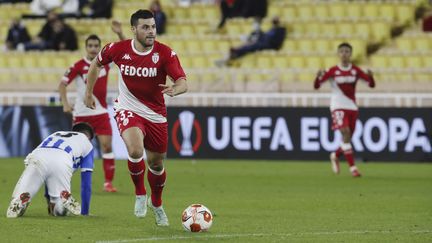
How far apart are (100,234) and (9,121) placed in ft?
45.7

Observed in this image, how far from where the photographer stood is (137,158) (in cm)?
1199

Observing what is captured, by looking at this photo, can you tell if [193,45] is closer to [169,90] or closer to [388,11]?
[388,11]

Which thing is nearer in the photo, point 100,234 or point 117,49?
point 100,234

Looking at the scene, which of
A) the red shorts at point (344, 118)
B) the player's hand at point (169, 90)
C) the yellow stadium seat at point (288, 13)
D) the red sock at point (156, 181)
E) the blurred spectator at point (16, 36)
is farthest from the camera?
the blurred spectator at point (16, 36)

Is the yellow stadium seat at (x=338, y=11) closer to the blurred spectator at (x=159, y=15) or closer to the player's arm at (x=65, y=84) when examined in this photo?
the blurred spectator at (x=159, y=15)

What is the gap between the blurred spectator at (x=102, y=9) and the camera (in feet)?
99.7

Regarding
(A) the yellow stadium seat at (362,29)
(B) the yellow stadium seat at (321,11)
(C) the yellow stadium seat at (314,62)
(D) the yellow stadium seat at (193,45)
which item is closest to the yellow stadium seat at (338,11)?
(B) the yellow stadium seat at (321,11)

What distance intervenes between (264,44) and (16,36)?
20.3 feet

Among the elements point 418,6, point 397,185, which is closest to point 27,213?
point 397,185

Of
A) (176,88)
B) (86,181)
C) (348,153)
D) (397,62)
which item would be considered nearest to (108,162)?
(86,181)

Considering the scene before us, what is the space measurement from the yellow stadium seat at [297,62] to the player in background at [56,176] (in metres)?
14.1

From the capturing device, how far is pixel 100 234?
11.3 meters

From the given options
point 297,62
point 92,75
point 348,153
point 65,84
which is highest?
point 92,75

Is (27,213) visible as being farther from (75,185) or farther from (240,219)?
(75,185)
